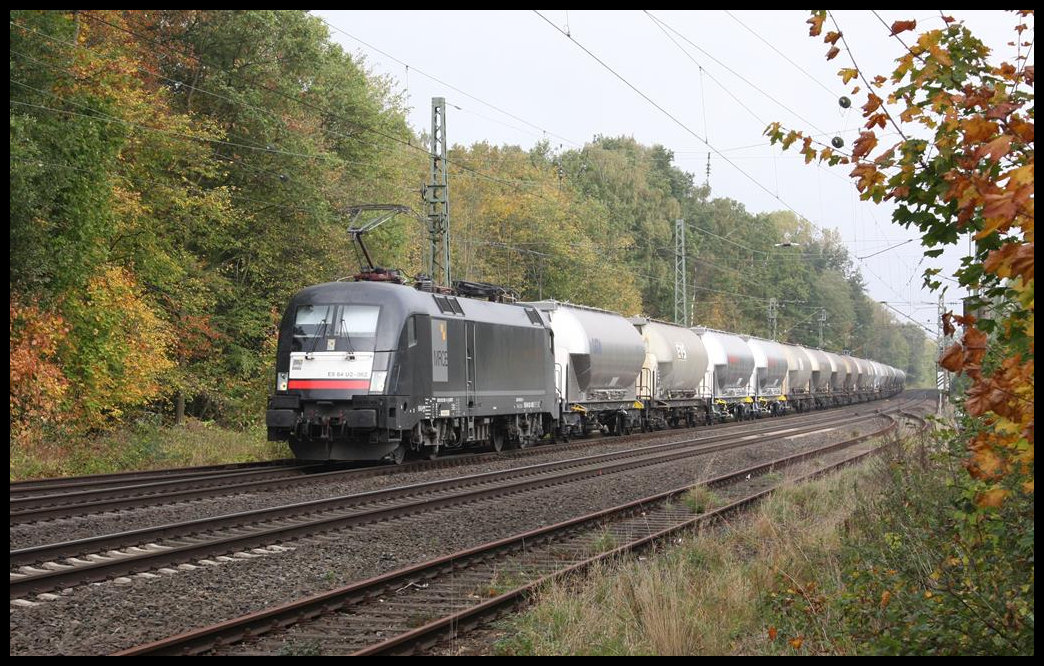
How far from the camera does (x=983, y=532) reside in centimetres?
654

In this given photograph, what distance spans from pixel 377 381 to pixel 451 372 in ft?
7.85

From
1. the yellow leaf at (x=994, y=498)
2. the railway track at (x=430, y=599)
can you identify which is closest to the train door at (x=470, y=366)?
the railway track at (x=430, y=599)

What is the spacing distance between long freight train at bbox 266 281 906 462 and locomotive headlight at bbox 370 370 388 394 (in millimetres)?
18

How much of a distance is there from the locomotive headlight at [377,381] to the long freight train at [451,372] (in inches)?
0.7

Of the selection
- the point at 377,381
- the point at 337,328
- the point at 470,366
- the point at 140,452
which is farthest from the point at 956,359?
the point at 140,452

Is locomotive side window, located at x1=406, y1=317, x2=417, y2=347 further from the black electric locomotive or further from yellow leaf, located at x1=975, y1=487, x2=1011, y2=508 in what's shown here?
yellow leaf, located at x1=975, y1=487, x2=1011, y2=508

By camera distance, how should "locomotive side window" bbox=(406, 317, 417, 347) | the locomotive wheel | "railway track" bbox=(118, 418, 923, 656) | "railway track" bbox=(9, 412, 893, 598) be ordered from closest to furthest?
"railway track" bbox=(118, 418, 923, 656) → "railway track" bbox=(9, 412, 893, 598) → "locomotive side window" bbox=(406, 317, 417, 347) → the locomotive wheel

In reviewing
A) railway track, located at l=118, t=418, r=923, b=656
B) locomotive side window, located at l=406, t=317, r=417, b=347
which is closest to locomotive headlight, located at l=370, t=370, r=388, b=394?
locomotive side window, located at l=406, t=317, r=417, b=347

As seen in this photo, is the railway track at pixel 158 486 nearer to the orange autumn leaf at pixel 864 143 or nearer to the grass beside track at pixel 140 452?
the grass beside track at pixel 140 452

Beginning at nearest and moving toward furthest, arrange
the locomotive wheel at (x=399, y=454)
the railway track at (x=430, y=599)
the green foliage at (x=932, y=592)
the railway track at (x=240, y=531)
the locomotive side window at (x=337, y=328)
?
the green foliage at (x=932, y=592) → the railway track at (x=430, y=599) → the railway track at (x=240, y=531) → the locomotive side window at (x=337, y=328) → the locomotive wheel at (x=399, y=454)

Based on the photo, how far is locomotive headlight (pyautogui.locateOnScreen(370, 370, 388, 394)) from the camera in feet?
60.1

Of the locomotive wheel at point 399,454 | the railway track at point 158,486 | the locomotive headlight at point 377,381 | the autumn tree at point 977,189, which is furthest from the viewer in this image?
the locomotive wheel at point 399,454

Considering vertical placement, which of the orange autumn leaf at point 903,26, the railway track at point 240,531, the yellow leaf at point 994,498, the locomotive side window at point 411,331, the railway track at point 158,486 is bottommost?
the railway track at point 240,531

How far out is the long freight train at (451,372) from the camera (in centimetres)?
1852
